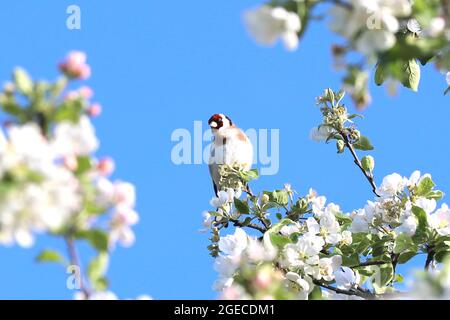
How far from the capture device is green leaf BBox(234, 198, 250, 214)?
4688 millimetres

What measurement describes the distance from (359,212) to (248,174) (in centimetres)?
104

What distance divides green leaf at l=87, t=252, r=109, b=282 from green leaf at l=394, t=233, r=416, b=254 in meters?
1.95

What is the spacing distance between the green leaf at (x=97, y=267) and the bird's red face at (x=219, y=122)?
818 cm

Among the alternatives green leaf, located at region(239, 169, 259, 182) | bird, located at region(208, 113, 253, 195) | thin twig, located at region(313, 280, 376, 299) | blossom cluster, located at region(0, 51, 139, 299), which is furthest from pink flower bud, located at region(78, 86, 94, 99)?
bird, located at region(208, 113, 253, 195)

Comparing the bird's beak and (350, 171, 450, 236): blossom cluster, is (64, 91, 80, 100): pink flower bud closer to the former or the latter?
(350, 171, 450, 236): blossom cluster

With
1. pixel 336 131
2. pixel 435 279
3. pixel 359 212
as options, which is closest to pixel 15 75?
pixel 435 279

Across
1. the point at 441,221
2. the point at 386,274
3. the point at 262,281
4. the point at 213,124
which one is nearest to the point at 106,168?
the point at 262,281

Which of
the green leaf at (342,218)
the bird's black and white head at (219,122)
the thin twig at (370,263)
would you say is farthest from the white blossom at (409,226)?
A: the bird's black and white head at (219,122)

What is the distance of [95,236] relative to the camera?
5.64ft

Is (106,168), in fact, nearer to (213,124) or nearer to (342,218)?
(342,218)

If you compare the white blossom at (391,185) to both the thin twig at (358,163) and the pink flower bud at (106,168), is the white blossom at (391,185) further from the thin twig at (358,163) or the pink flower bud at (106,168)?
the pink flower bud at (106,168)

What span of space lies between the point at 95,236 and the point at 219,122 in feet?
28.5

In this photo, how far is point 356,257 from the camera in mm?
3969
